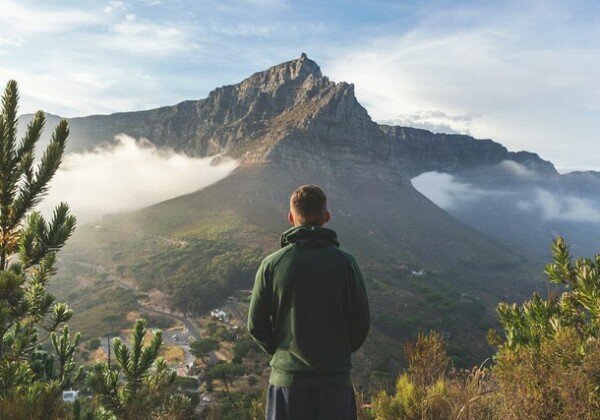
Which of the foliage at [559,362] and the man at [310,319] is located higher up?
the man at [310,319]

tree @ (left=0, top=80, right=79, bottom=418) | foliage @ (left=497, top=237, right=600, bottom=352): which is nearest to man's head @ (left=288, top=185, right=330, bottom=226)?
tree @ (left=0, top=80, right=79, bottom=418)

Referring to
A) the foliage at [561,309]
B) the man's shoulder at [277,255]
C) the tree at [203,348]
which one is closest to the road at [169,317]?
the tree at [203,348]

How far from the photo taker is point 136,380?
18.1 feet

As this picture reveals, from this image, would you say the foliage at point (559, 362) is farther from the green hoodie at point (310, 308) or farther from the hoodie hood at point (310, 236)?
the hoodie hood at point (310, 236)

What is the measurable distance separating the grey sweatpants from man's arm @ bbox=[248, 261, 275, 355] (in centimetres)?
41

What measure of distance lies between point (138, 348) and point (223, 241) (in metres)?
107

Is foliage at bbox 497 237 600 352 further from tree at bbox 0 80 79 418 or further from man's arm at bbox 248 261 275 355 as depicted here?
tree at bbox 0 80 79 418

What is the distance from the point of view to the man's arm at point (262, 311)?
3330mm

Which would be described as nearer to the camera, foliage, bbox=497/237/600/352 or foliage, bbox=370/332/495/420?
foliage, bbox=370/332/495/420

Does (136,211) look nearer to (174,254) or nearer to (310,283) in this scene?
(174,254)

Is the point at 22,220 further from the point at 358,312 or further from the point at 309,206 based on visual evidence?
the point at 358,312

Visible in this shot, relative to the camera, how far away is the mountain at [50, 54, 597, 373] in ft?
277

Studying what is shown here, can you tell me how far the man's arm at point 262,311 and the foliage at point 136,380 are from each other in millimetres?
2636

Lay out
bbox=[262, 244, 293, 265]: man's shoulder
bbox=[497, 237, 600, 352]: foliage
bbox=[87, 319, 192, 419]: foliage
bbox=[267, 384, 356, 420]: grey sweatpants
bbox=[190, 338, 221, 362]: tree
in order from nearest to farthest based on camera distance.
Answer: bbox=[267, 384, 356, 420]: grey sweatpants < bbox=[262, 244, 293, 265]: man's shoulder < bbox=[87, 319, 192, 419]: foliage < bbox=[497, 237, 600, 352]: foliage < bbox=[190, 338, 221, 362]: tree
